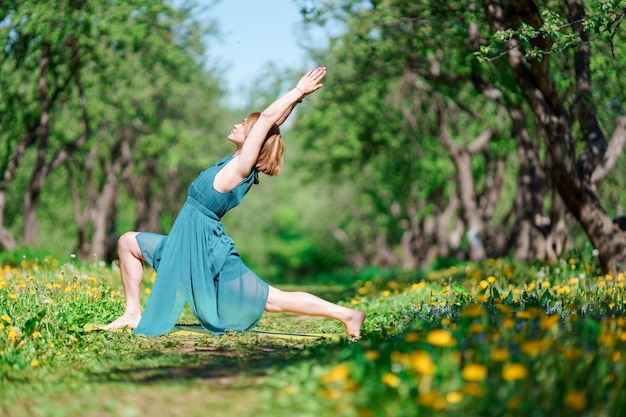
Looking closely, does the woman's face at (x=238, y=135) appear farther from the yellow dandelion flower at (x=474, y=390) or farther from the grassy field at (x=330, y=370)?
the yellow dandelion flower at (x=474, y=390)

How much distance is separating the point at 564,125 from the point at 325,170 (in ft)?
66.3

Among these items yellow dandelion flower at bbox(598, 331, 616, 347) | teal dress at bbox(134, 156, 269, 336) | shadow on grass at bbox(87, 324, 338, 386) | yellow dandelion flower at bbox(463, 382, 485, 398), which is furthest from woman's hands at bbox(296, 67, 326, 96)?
yellow dandelion flower at bbox(463, 382, 485, 398)

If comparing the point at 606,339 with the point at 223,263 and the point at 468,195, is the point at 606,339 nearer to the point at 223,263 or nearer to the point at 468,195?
the point at 223,263

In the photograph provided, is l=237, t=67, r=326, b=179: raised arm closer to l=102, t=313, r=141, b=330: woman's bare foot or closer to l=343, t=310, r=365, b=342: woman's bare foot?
l=343, t=310, r=365, b=342: woman's bare foot

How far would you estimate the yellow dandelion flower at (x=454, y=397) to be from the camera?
10.9ft

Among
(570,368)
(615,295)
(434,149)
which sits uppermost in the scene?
(570,368)

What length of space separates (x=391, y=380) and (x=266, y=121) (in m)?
3.15

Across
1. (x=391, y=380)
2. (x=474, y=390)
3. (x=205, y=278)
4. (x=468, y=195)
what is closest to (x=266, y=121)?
(x=205, y=278)

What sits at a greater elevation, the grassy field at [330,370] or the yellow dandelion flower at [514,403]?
the yellow dandelion flower at [514,403]

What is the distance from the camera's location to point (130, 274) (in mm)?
6613

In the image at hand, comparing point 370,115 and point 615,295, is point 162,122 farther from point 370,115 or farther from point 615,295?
point 615,295

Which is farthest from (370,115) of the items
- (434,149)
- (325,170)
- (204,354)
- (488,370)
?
(488,370)

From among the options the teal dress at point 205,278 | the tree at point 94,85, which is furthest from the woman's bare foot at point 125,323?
the tree at point 94,85

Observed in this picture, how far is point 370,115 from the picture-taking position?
25.5 metres
